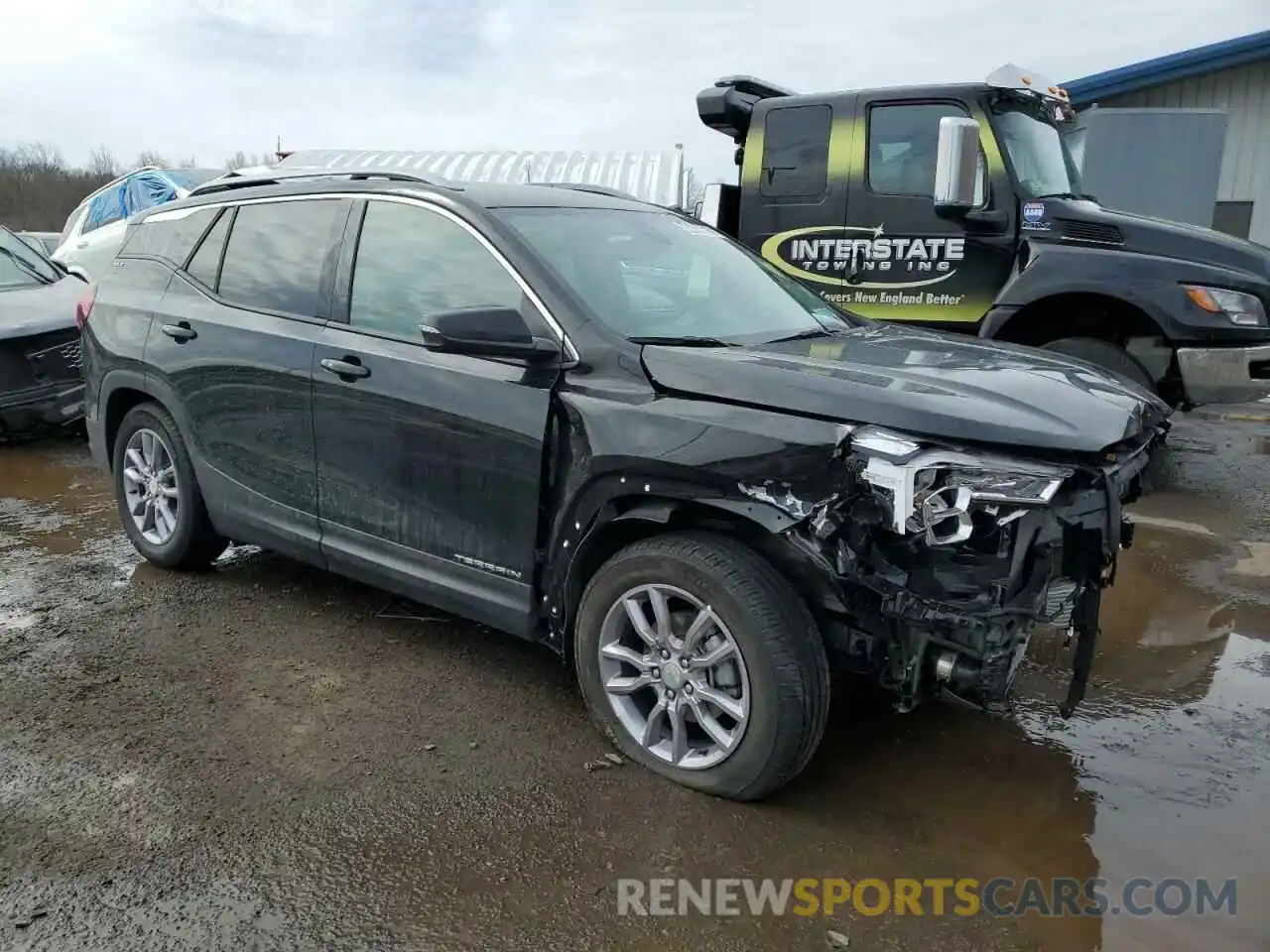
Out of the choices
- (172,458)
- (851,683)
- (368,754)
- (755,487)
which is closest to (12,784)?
(368,754)

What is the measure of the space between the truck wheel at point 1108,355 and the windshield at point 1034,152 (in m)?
0.97

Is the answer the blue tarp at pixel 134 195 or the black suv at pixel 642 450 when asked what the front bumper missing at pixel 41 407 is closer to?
the black suv at pixel 642 450

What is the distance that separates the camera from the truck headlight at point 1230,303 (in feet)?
19.8

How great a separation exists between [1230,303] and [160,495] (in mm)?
5942

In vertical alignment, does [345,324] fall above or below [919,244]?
below

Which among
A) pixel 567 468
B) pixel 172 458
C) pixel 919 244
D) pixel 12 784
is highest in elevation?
pixel 919 244

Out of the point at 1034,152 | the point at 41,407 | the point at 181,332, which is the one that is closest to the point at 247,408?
the point at 181,332

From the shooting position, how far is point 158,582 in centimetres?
495

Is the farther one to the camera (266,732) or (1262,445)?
(1262,445)

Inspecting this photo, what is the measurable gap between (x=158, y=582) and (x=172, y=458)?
2.16 feet

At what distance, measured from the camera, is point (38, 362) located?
780 centimetres

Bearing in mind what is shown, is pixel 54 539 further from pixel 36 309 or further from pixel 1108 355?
pixel 1108 355

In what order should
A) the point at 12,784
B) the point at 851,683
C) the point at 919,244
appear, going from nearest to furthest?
the point at 12,784 < the point at 851,683 < the point at 919,244

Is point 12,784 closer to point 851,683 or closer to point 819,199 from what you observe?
point 851,683
